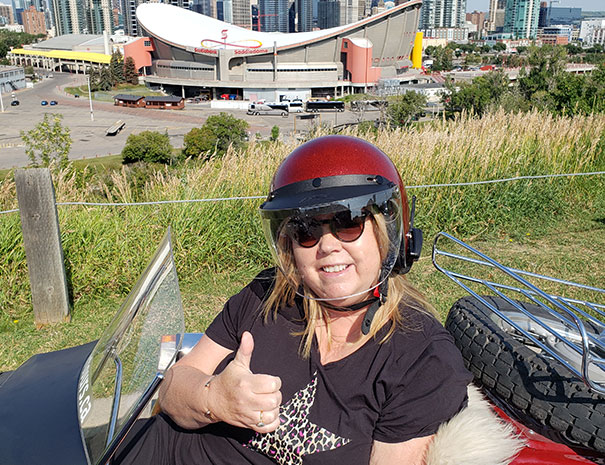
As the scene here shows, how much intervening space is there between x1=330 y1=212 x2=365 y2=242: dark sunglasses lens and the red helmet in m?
0.02

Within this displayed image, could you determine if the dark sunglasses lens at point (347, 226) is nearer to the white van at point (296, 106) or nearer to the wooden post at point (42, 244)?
the wooden post at point (42, 244)

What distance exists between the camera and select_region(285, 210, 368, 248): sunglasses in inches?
60.2

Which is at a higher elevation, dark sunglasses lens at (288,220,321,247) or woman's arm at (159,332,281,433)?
dark sunglasses lens at (288,220,321,247)

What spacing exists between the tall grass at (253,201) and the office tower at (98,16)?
197950 millimetres

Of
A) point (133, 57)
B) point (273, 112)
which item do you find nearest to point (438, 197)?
point (273, 112)

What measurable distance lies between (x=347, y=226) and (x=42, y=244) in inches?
128

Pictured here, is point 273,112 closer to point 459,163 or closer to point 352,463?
point 459,163

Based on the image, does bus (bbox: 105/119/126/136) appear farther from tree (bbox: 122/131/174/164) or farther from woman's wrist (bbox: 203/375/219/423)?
woman's wrist (bbox: 203/375/219/423)

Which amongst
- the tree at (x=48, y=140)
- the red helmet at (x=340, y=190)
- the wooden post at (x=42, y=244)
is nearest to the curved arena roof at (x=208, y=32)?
the tree at (x=48, y=140)

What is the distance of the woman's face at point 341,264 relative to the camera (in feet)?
5.13

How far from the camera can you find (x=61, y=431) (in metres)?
1.26

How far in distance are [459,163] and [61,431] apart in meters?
5.48

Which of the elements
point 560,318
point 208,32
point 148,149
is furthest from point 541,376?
point 208,32

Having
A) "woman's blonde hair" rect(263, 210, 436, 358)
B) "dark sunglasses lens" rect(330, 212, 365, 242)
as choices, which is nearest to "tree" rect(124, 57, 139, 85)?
"woman's blonde hair" rect(263, 210, 436, 358)
